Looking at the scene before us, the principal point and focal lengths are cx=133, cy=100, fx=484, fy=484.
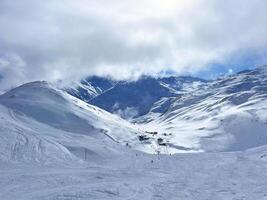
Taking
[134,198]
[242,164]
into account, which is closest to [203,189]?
[134,198]

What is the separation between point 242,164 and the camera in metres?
55.4

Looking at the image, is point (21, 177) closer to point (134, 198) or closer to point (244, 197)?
point (134, 198)

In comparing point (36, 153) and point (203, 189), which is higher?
point (36, 153)

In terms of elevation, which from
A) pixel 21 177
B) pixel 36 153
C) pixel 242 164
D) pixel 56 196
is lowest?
pixel 56 196

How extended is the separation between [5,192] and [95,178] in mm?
10309

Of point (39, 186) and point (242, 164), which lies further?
point (242, 164)

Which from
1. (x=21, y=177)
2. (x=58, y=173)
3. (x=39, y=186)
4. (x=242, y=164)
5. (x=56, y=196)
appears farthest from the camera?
(x=242, y=164)

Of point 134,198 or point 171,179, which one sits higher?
point 171,179

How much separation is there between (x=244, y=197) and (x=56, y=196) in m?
13.1

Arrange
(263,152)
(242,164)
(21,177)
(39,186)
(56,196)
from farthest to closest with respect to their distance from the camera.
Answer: (263,152)
(242,164)
(21,177)
(39,186)
(56,196)

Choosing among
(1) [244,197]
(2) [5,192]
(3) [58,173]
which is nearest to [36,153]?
(3) [58,173]

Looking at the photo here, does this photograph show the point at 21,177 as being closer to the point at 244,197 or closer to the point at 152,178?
the point at 152,178

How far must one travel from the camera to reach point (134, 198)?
3322cm

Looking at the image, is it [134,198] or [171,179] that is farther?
[171,179]
